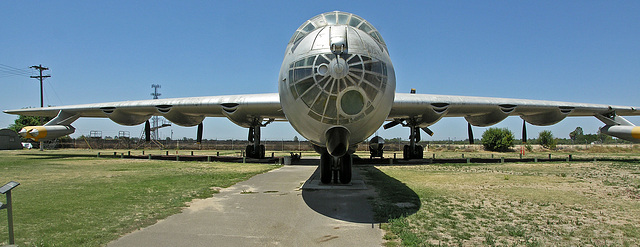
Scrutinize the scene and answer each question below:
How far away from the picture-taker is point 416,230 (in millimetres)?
5273

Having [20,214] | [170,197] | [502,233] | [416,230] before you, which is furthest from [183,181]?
[502,233]

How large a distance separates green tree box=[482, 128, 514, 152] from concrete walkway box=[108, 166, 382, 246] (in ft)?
129

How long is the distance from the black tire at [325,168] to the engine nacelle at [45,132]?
2048 centimetres

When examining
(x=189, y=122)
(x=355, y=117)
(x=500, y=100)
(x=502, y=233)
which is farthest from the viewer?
(x=189, y=122)

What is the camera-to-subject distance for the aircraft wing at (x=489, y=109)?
55.9ft

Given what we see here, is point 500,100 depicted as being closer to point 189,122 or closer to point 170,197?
point 170,197

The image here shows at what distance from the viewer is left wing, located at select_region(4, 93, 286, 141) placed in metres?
17.5

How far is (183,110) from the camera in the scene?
19344 mm

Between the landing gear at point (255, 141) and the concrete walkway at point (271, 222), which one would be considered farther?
the landing gear at point (255, 141)

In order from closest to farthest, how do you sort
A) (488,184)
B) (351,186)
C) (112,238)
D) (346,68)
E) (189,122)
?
(112,238), (346,68), (351,186), (488,184), (189,122)

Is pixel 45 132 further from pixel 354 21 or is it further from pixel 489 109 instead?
pixel 489 109

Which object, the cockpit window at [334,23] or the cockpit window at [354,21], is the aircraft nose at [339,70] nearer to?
the cockpit window at [334,23]

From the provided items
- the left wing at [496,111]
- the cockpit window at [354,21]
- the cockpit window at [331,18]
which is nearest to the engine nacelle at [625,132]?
the left wing at [496,111]

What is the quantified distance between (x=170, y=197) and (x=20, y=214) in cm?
271
